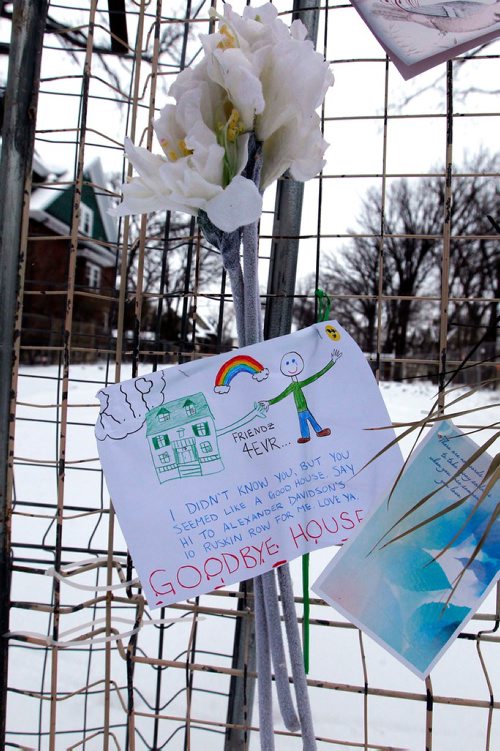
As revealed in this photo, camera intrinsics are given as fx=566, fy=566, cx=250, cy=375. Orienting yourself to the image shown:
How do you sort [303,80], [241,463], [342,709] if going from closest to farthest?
1. [303,80]
2. [241,463]
3. [342,709]

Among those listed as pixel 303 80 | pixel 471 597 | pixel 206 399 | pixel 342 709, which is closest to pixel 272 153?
pixel 303 80

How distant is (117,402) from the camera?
0.69 metres

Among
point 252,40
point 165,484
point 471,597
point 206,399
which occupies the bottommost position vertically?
point 471,597

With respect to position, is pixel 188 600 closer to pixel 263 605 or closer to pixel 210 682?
Result: pixel 263 605

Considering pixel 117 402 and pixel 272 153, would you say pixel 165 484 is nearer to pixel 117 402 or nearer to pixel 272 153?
pixel 117 402

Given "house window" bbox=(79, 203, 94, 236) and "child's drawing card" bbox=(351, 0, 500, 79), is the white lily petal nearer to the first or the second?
"child's drawing card" bbox=(351, 0, 500, 79)

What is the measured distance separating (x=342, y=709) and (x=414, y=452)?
100cm

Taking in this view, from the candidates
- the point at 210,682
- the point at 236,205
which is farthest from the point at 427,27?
the point at 210,682

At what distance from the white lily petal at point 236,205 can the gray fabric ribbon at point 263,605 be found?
41 mm

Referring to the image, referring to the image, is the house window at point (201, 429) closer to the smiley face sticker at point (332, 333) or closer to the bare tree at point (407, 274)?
the smiley face sticker at point (332, 333)

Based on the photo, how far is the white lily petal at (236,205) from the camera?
547mm

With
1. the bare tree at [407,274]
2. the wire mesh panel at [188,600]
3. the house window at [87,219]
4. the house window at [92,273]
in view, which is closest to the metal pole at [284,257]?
the wire mesh panel at [188,600]

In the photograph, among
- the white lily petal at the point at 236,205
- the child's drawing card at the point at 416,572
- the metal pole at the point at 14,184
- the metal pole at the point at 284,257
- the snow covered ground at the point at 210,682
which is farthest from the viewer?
the snow covered ground at the point at 210,682

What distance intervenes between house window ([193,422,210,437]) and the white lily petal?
0.24m
